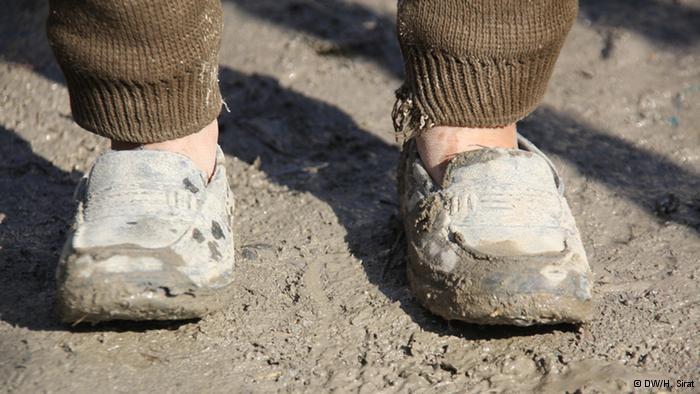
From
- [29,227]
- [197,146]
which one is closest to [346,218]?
[197,146]

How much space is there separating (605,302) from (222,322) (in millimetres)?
623


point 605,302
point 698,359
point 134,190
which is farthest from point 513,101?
point 134,190

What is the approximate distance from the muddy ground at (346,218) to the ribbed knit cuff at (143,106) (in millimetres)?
282

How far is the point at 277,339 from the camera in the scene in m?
1.53

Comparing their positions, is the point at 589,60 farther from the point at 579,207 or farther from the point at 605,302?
the point at 605,302

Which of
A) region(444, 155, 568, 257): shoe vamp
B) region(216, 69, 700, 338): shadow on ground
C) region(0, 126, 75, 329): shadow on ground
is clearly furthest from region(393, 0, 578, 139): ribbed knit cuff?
region(0, 126, 75, 329): shadow on ground

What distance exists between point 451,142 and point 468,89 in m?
0.10

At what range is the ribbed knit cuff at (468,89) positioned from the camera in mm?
1562

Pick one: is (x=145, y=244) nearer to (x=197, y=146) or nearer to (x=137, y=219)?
(x=137, y=219)

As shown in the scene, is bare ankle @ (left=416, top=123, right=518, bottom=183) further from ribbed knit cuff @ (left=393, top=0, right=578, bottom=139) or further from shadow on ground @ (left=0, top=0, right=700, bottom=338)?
shadow on ground @ (left=0, top=0, right=700, bottom=338)

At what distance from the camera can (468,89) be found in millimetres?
Result: 1575

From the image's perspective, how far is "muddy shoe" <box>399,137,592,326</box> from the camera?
1449 millimetres

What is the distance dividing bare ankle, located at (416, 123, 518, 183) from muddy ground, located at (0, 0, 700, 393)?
0.19 meters

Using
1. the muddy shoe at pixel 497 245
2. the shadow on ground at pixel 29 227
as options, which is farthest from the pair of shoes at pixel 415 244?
the shadow on ground at pixel 29 227
